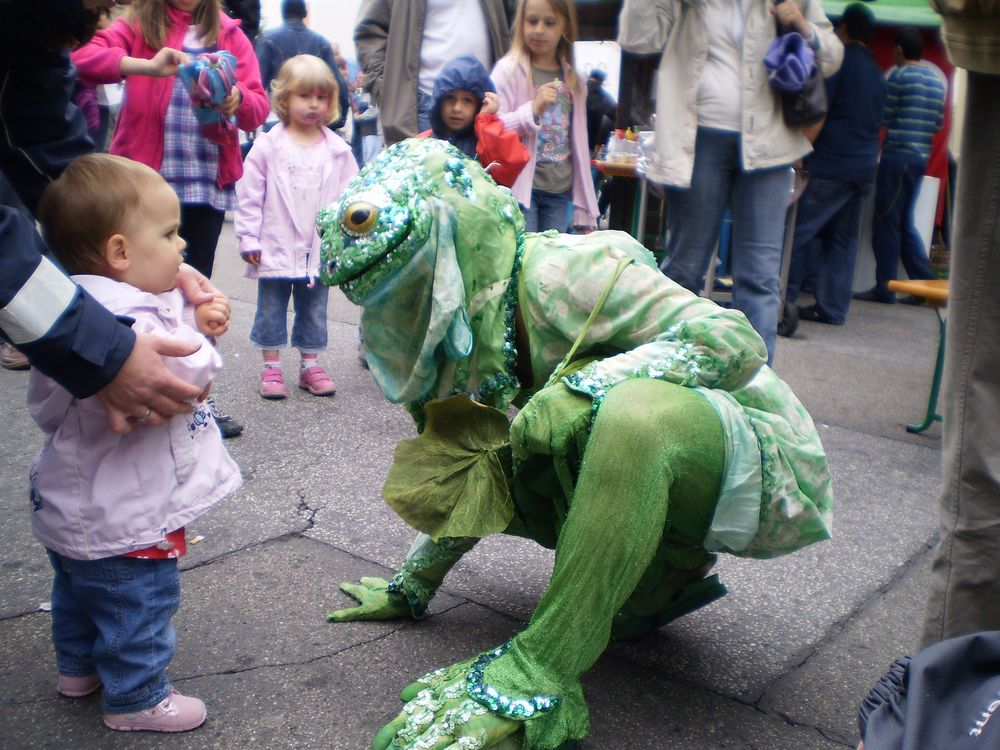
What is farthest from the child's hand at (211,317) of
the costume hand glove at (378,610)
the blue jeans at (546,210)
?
the blue jeans at (546,210)

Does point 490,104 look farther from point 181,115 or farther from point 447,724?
point 447,724

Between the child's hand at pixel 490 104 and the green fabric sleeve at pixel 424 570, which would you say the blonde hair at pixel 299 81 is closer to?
the child's hand at pixel 490 104

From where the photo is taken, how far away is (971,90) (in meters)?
1.65

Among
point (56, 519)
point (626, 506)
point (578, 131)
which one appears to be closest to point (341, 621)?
point (56, 519)

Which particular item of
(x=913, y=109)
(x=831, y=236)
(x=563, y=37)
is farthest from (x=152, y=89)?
(x=913, y=109)

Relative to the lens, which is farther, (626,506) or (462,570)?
(462,570)

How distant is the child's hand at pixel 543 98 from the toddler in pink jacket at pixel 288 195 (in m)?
0.84

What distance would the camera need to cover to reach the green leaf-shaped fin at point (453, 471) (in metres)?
1.99

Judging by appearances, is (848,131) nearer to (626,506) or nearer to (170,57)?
(170,57)

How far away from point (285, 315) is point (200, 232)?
63cm

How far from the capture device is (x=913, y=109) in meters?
7.05

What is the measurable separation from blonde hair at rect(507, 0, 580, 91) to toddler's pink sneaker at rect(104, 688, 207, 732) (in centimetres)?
332

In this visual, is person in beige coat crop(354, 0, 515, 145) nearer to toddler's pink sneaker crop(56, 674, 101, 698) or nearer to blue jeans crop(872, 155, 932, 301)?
toddler's pink sneaker crop(56, 674, 101, 698)

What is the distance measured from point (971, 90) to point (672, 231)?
244 centimetres
